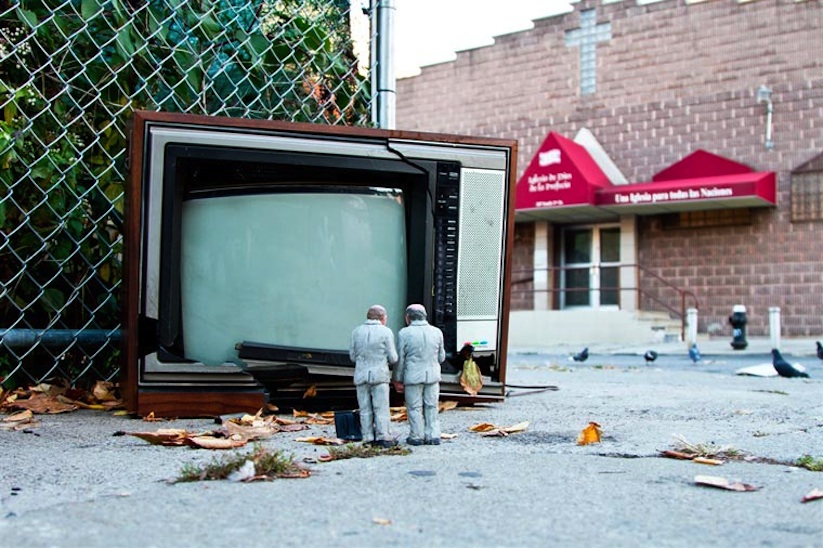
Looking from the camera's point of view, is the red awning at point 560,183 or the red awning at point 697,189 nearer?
the red awning at point 697,189

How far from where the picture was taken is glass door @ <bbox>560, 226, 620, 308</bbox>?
71.8ft

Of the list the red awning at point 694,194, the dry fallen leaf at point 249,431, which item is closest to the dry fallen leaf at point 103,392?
the dry fallen leaf at point 249,431

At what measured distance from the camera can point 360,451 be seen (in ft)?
10.0

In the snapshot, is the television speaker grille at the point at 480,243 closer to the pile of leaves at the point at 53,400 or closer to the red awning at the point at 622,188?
the pile of leaves at the point at 53,400

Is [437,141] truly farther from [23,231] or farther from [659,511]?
[659,511]

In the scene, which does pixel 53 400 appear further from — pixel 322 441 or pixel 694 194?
pixel 694 194

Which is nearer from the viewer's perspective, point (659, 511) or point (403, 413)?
point (659, 511)

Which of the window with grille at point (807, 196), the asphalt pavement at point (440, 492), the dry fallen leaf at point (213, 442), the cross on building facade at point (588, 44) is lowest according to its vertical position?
the asphalt pavement at point (440, 492)

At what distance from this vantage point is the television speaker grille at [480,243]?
13.7ft

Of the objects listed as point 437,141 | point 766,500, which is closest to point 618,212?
point 437,141

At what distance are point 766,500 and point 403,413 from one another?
195 centimetres

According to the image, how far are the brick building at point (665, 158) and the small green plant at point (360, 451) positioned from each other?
17242 millimetres

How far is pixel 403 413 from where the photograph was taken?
415 centimetres

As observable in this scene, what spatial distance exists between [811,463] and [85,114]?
3.28m
